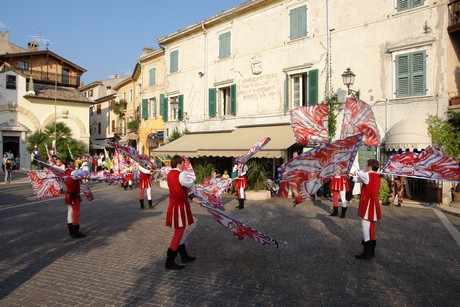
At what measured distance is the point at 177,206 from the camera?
234 inches

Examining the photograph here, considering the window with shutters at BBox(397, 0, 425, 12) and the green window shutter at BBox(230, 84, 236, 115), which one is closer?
the window with shutters at BBox(397, 0, 425, 12)

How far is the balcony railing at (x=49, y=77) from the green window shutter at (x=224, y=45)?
24794 millimetres

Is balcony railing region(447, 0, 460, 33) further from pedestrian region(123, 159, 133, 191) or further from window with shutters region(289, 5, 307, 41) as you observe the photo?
pedestrian region(123, 159, 133, 191)

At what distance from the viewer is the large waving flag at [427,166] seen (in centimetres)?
570

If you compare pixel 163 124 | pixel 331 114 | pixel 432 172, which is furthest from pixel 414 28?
pixel 163 124

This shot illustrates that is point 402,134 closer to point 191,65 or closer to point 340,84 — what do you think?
point 340,84

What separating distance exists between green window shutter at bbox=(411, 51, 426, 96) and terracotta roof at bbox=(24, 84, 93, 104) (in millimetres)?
31125

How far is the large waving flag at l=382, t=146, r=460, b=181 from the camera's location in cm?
570

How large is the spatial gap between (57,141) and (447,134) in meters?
29.0

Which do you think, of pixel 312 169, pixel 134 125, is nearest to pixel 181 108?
pixel 134 125

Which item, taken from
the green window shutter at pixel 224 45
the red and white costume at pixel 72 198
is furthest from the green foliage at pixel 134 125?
the red and white costume at pixel 72 198

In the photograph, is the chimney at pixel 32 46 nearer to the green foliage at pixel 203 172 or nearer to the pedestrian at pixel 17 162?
the pedestrian at pixel 17 162

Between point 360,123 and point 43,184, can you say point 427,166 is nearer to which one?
point 360,123

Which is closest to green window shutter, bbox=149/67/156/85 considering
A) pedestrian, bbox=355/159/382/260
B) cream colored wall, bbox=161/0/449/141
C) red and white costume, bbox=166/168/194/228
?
cream colored wall, bbox=161/0/449/141
